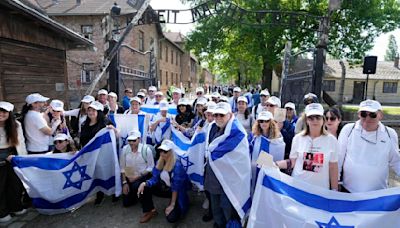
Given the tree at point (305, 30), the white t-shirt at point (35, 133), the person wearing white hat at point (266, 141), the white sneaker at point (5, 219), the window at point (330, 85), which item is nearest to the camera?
the person wearing white hat at point (266, 141)

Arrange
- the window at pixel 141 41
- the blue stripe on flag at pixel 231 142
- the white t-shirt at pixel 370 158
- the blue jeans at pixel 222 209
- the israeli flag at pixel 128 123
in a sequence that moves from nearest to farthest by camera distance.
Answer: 1. the white t-shirt at pixel 370 158
2. the blue stripe on flag at pixel 231 142
3. the blue jeans at pixel 222 209
4. the israeli flag at pixel 128 123
5. the window at pixel 141 41

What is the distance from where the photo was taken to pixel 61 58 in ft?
28.7

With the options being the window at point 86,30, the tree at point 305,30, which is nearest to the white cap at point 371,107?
the tree at point 305,30

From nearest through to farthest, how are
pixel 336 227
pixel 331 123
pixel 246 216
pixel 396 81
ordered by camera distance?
pixel 336 227
pixel 246 216
pixel 331 123
pixel 396 81

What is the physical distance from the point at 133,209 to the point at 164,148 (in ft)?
4.24

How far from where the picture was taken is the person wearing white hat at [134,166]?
4.71 meters

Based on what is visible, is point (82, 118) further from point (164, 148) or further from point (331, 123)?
point (331, 123)

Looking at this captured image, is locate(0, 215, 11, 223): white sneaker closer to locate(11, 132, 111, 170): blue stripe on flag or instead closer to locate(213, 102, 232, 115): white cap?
locate(11, 132, 111, 170): blue stripe on flag

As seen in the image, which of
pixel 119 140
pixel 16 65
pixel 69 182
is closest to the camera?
pixel 69 182

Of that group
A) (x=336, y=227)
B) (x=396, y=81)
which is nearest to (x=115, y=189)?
(x=336, y=227)

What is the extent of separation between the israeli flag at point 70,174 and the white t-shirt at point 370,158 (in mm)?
3455

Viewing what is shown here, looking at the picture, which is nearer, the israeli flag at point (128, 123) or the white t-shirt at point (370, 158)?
the white t-shirt at point (370, 158)

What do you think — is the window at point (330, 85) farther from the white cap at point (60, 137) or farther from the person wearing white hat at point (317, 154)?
the white cap at point (60, 137)

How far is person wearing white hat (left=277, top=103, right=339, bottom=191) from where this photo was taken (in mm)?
3215
